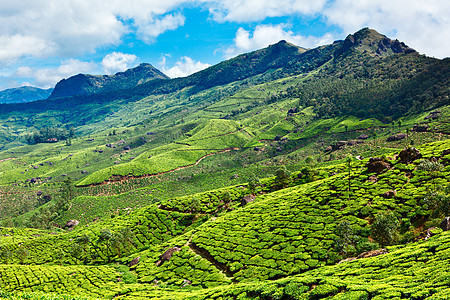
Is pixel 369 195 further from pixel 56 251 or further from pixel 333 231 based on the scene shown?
pixel 56 251

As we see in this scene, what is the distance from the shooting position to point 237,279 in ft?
177

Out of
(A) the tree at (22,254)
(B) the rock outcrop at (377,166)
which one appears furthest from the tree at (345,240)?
(A) the tree at (22,254)

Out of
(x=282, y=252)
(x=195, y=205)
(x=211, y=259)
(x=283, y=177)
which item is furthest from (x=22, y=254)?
(x=283, y=177)

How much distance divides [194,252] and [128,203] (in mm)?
139808

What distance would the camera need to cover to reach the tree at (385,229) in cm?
4874

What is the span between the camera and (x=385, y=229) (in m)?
49.1

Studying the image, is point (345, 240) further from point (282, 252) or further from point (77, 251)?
point (77, 251)

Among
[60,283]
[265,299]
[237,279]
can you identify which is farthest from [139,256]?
[265,299]

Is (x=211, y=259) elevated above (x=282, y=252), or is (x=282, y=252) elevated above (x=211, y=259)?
(x=282, y=252)

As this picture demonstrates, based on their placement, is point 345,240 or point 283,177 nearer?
point 345,240

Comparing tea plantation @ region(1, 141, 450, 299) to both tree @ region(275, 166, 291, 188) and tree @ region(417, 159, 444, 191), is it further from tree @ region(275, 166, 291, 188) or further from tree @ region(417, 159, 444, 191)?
tree @ region(275, 166, 291, 188)

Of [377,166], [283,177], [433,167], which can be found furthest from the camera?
[283,177]

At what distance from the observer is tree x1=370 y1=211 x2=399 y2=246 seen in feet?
160

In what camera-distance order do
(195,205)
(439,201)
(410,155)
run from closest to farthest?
(439,201), (410,155), (195,205)
